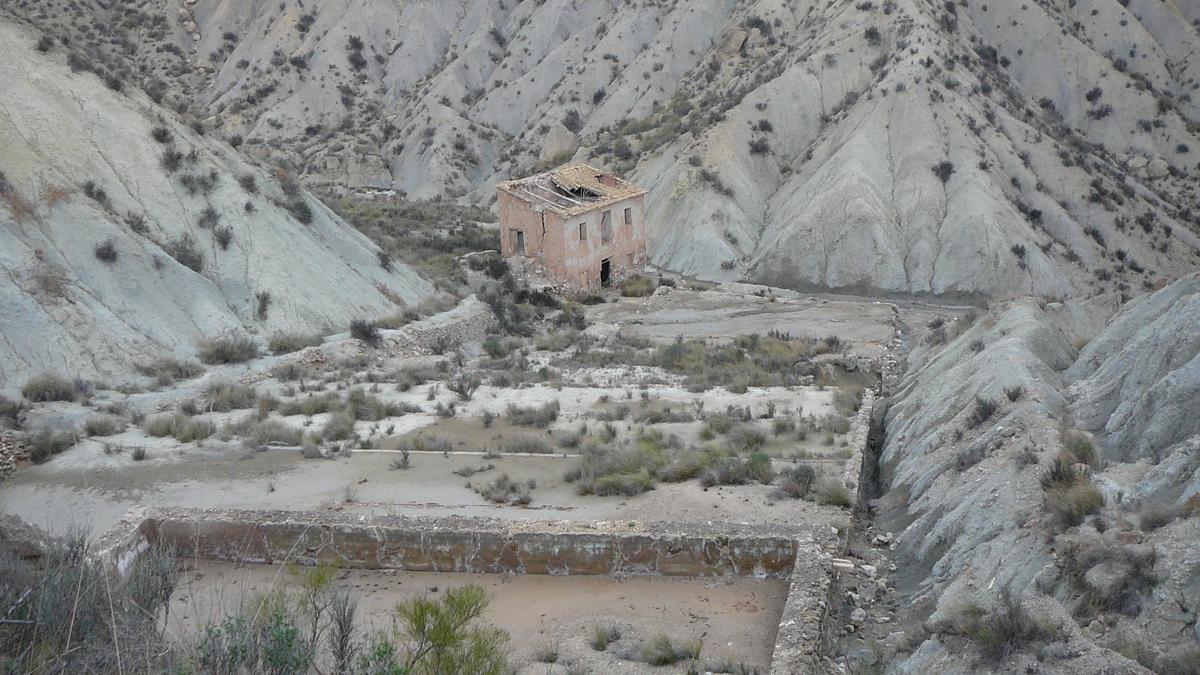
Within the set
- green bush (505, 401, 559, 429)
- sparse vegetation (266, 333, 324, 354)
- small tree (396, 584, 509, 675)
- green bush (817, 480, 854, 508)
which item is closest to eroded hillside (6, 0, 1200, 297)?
sparse vegetation (266, 333, 324, 354)

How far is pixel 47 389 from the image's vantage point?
70.7ft

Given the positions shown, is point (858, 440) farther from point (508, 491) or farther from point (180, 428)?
point (180, 428)

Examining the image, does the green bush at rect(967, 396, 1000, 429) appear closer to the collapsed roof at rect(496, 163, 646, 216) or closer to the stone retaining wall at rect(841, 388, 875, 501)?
the stone retaining wall at rect(841, 388, 875, 501)

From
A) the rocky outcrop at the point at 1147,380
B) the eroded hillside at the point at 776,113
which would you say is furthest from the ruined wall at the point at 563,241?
the rocky outcrop at the point at 1147,380

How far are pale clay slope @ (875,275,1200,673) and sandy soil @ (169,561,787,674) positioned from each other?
84.4 inches

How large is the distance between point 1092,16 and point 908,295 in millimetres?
30943

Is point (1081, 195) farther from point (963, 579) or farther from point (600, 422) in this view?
point (963, 579)

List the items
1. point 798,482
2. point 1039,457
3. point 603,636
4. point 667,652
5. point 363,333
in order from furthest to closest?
1. point 363,333
2. point 798,482
3. point 1039,457
4. point 603,636
5. point 667,652

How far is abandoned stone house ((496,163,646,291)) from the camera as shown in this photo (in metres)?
41.6

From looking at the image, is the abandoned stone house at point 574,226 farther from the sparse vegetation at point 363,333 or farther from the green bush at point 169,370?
the green bush at point 169,370

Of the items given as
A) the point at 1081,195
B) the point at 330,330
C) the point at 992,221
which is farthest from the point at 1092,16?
the point at 330,330

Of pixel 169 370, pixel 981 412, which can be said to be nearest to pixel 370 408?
pixel 169 370

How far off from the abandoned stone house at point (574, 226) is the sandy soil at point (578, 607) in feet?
91.4

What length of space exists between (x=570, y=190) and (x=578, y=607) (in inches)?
1305
